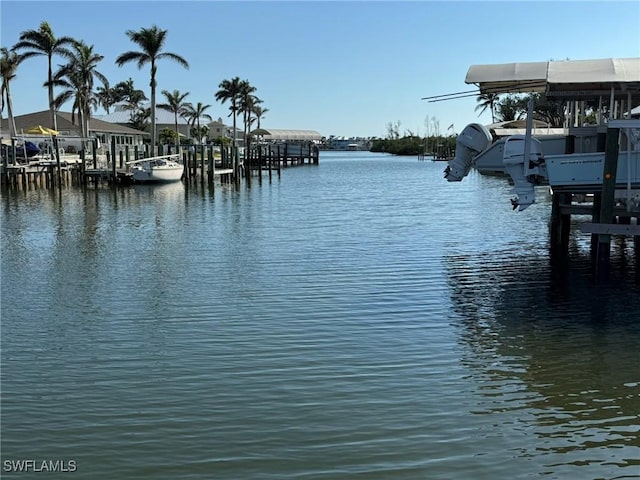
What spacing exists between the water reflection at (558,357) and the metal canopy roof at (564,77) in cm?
408

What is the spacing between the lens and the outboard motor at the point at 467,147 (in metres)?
18.3

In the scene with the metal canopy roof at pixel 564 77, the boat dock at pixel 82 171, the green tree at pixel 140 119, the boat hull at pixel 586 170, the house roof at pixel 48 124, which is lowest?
the boat dock at pixel 82 171

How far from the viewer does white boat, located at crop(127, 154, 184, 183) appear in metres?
52.8

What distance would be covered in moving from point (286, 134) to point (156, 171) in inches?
4394

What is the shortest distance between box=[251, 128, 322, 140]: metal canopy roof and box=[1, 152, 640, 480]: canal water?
116 metres

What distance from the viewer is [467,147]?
1845cm

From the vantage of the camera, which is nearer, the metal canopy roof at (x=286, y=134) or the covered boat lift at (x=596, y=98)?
the covered boat lift at (x=596, y=98)

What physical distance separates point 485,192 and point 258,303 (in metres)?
36.4

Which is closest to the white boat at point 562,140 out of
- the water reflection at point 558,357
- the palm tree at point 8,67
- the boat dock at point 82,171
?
the water reflection at point 558,357

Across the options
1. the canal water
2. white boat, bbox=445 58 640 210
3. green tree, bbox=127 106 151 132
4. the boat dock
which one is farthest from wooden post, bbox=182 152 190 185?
green tree, bbox=127 106 151 132

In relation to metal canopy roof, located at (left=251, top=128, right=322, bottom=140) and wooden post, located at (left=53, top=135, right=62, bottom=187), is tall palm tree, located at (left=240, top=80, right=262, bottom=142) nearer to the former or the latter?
metal canopy roof, located at (left=251, top=128, right=322, bottom=140)

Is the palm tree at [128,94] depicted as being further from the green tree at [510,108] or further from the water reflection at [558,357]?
the water reflection at [558,357]

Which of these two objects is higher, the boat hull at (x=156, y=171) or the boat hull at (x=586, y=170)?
the boat hull at (x=586, y=170)

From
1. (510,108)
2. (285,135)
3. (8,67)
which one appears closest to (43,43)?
(8,67)
